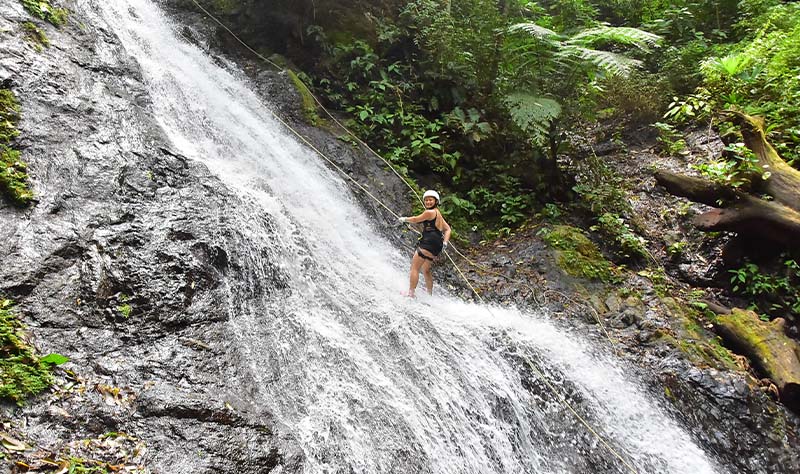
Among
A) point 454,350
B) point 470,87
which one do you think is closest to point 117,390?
point 454,350

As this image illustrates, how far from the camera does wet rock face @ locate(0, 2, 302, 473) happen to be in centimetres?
341

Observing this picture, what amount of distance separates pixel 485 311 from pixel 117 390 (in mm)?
4372

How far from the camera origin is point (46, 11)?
711 cm

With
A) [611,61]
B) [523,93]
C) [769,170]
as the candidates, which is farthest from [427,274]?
[769,170]

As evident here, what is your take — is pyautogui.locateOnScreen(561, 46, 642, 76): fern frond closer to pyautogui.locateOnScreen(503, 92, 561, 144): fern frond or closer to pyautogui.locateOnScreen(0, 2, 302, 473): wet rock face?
pyautogui.locateOnScreen(503, 92, 561, 144): fern frond

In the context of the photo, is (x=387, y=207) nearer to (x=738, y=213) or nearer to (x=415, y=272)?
(x=415, y=272)

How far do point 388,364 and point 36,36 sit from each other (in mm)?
6896

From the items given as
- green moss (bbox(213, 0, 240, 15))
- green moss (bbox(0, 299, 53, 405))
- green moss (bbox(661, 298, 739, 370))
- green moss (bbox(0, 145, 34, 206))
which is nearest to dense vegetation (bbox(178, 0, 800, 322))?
green moss (bbox(213, 0, 240, 15))

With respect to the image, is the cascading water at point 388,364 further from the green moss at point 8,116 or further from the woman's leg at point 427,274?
the green moss at point 8,116

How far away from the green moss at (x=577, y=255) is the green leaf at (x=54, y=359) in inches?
239

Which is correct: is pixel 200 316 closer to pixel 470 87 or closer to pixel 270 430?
pixel 270 430

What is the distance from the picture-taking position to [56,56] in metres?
6.53

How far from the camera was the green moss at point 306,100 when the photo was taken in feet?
28.1

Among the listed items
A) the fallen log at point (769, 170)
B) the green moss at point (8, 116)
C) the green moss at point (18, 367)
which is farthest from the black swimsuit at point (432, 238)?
the green moss at point (8, 116)
